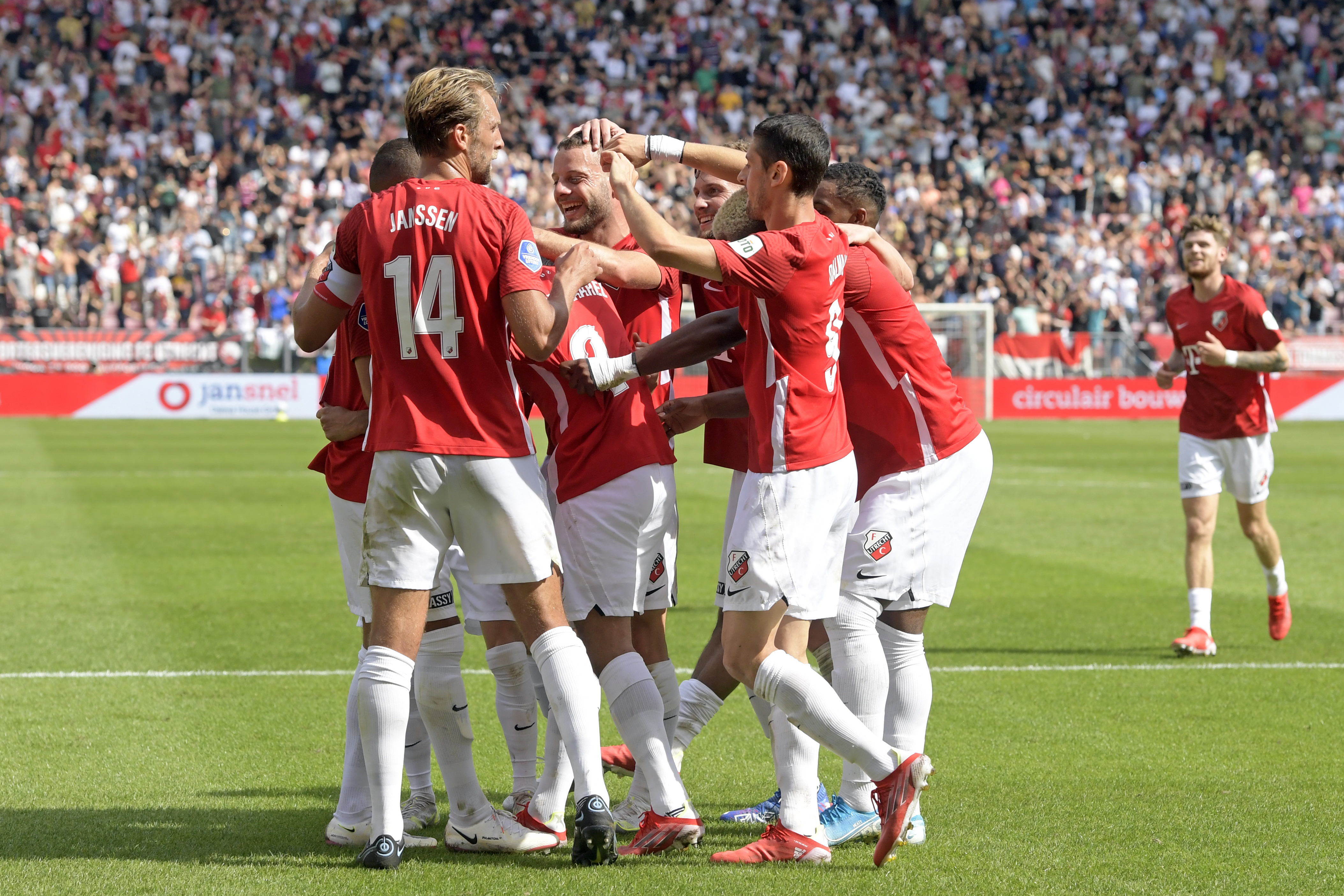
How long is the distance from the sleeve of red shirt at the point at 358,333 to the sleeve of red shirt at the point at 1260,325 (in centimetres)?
600

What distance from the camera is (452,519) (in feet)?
14.4

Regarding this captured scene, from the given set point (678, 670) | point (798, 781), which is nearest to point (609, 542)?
point (798, 781)


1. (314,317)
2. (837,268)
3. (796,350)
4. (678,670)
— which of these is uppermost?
(837,268)

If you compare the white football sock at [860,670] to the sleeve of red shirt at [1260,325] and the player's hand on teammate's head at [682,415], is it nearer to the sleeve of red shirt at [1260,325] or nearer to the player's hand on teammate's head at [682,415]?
the player's hand on teammate's head at [682,415]

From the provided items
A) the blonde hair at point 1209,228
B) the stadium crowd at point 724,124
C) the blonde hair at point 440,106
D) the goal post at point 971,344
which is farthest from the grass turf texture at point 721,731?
the stadium crowd at point 724,124

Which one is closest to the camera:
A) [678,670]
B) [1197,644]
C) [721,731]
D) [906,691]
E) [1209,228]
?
[906,691]

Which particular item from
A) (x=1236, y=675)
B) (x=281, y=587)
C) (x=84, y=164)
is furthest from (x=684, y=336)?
(x=84, y=164)

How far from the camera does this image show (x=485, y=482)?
14.1ft

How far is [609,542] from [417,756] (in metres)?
1.12

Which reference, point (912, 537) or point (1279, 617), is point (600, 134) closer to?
point (912, 537)

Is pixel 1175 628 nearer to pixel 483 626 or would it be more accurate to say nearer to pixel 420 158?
pixel 483 626

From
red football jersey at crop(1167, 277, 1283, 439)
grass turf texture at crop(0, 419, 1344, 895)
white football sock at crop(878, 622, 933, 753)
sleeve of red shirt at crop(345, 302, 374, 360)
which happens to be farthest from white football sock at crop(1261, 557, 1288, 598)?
sleeve of red shirt at crop(345, 302, 374, 360)

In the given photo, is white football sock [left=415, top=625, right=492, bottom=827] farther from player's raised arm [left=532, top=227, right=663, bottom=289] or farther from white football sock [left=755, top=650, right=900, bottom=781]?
player's raised arm [left=532, top=227, right=663, bottom=289]

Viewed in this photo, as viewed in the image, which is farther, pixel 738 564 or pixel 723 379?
pixel 723 379
